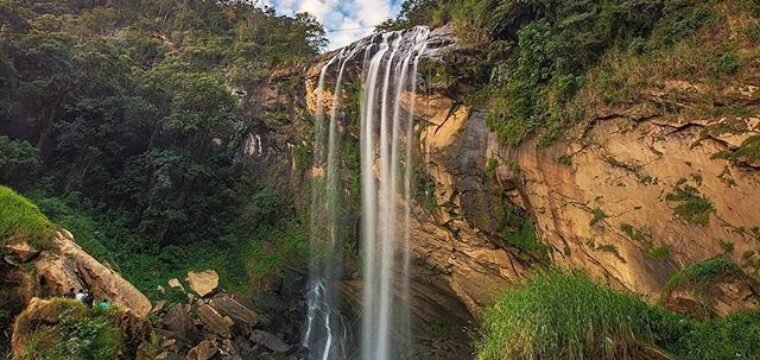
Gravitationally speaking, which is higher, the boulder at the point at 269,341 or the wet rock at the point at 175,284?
the wet rock at the point at 175,284

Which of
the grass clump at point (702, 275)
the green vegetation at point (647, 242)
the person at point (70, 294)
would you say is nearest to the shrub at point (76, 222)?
the person at point (70, 294)

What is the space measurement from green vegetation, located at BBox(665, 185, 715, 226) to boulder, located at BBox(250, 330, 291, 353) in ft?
33.0

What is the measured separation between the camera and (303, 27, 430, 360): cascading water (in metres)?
13.9

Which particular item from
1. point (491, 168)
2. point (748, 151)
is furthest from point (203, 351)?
point (748, 151)

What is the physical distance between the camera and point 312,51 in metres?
24.1

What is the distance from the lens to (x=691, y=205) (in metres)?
8.01

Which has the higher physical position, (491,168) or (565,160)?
(565,160)

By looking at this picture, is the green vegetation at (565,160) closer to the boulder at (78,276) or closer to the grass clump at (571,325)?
the grass clump at (571,325)

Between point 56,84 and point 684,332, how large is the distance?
17629 mm

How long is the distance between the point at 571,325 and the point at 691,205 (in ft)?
14.1

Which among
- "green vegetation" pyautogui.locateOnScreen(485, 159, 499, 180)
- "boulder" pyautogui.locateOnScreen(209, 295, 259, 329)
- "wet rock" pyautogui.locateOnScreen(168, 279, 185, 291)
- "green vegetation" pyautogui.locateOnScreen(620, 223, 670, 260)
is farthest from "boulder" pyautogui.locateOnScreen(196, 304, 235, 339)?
"green vegetation" pyautogui.locateOnScreen(620, 223, 670, 260)

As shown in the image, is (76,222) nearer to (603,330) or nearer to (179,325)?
(179,325)

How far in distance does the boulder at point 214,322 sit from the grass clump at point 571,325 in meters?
8.36

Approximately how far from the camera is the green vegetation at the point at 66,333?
642 centimetres
